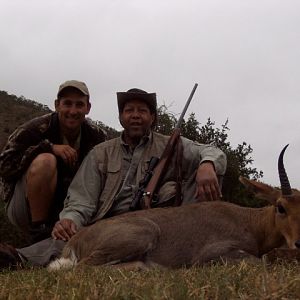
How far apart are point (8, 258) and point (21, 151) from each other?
2.20 metres

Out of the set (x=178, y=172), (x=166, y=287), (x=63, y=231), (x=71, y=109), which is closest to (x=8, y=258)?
(x=63, y=231)

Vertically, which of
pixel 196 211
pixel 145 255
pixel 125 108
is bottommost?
pixel 145 255

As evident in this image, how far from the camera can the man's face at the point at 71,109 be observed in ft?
28.6

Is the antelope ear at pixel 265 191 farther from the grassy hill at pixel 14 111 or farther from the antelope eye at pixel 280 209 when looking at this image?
the grassy hill at pixel 14 111

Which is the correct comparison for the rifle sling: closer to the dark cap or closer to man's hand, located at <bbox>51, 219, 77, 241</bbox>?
the dark cap

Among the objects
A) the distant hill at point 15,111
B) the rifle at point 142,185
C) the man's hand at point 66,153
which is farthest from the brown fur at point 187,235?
the distant hill at point 15,111

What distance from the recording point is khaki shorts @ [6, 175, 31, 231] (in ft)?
28.5

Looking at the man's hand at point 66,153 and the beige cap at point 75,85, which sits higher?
the beige cap at point 75,85

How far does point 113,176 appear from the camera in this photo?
8203mm

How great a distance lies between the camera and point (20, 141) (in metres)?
8.76

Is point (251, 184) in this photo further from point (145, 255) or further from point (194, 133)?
point (194, 133)

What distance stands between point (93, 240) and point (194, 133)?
39.3ft

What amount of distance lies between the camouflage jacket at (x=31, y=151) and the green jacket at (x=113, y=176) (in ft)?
1.60

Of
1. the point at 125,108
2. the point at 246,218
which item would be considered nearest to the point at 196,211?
the point at 246,218
